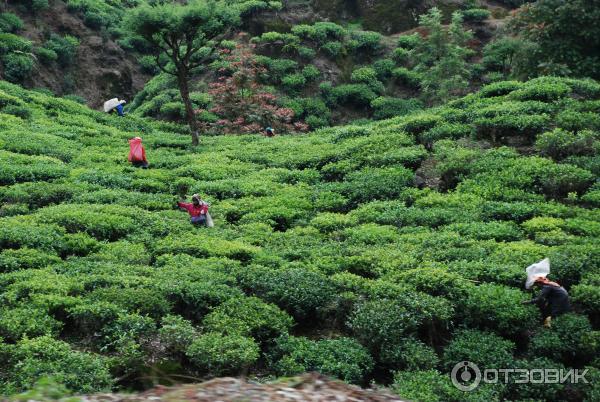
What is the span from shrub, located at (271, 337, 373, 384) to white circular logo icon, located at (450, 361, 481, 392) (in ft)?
4.14

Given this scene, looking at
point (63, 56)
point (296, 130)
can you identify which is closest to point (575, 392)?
point (296, 130)

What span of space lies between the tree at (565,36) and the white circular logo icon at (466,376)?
16.5 metres

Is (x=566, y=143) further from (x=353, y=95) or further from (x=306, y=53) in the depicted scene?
(x=306, y=53)

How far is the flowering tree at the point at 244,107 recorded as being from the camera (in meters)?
28.5

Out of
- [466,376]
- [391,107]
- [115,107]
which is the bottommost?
[466,376]

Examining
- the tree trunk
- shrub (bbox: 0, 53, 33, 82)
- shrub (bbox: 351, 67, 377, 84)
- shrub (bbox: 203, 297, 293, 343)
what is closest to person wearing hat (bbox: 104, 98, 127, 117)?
shrub (bbox: 0, 53, 33, 82)

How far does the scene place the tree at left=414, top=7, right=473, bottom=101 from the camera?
29.8 meters

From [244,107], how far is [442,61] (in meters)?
10.2

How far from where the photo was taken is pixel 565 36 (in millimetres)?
22578

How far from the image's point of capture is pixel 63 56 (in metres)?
33.7

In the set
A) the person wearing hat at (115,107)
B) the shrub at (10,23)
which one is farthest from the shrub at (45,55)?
the person wearing hat at (115,107)

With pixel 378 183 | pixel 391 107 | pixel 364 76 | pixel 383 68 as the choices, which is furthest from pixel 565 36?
pixel 383 68

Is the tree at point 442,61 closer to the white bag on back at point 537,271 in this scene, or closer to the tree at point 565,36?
the tree at point 565,36

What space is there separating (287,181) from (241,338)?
32.6 feet
